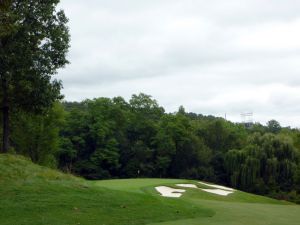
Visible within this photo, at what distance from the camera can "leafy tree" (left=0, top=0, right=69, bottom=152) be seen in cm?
2240

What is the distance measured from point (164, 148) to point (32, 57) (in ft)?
165

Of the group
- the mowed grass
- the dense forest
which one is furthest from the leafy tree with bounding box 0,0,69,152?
the dense forest

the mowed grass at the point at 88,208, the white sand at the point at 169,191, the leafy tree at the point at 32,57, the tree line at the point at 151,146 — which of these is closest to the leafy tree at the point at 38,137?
the tree line at the point at 151,146

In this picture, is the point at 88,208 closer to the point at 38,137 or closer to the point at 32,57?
the point at 32,57

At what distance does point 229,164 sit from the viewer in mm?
65812

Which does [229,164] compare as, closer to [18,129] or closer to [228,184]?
[228,184]

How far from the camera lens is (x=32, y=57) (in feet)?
74.9

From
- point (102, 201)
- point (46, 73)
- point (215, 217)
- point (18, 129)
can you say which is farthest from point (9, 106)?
point (18, 129)

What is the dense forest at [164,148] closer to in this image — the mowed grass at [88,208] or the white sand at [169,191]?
the white sand at [169,191]

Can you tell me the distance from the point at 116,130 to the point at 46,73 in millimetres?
52163

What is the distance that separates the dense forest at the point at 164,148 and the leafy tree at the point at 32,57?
39.3 m

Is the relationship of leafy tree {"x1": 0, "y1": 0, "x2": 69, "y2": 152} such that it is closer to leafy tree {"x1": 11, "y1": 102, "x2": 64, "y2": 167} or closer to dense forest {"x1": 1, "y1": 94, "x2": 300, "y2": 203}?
leafy tree {"x1": 11, "y1": 102, "x2": 64, "y2": 167}

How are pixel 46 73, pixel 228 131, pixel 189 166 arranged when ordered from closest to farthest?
pixel 46 73 → pixel 189 166 → pixel 228 131

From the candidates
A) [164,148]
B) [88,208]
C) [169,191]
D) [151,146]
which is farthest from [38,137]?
[88,208]
